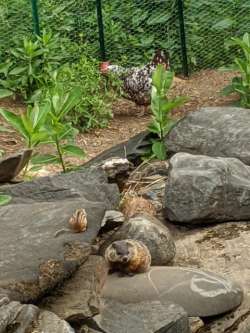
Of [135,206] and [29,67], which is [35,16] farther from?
[135,206]

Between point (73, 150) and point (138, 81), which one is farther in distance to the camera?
point (138, 81)

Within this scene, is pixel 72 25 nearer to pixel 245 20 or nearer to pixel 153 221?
pixel 245 20

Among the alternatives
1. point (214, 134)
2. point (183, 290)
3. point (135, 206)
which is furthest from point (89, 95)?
point (183, 290)

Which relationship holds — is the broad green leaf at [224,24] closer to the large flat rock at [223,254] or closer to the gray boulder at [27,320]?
the large flat rock at [223,254]

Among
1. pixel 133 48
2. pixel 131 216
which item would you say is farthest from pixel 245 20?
pixel 131 216

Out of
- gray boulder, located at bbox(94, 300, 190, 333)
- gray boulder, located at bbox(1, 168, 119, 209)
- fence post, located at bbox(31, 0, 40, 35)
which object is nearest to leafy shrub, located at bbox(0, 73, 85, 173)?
gray boulder, located at bbox(1, 168, 119, 209)

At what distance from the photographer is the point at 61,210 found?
4.72 m

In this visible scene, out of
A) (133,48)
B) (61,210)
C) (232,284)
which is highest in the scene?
(133,48)

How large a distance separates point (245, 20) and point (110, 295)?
24.6ft

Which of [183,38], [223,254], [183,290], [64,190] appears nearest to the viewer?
[183,290]

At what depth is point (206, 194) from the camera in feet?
18.0

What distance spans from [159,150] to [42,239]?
2402 millimetres

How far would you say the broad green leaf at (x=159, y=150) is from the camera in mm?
6662

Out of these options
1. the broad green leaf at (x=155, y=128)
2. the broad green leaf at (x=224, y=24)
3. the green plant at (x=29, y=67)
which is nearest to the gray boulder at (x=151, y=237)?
the broad green leaf at (x=155, y=128)
